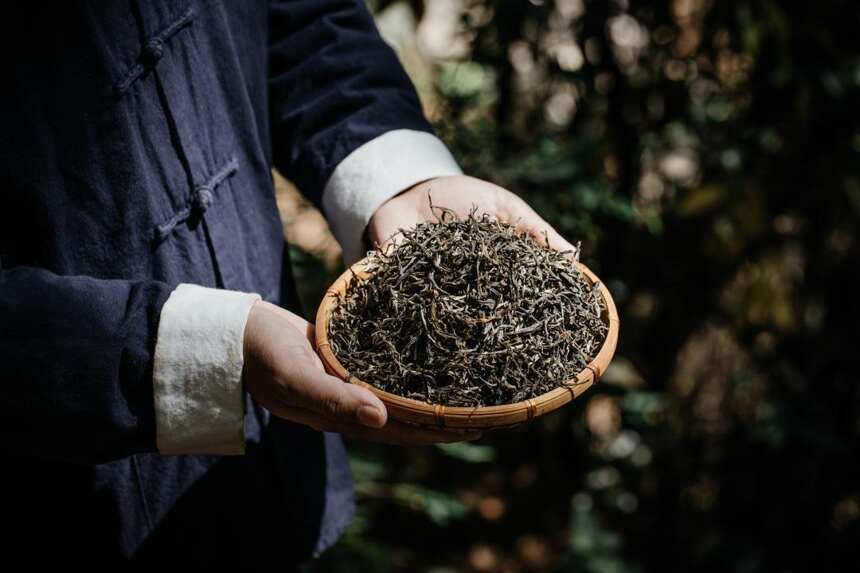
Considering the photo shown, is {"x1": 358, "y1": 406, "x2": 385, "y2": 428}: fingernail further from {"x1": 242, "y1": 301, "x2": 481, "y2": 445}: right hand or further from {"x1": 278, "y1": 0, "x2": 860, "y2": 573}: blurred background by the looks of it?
{"x1": 278, "y1": 0, "x2": 860, "y2": 573}: blurred background

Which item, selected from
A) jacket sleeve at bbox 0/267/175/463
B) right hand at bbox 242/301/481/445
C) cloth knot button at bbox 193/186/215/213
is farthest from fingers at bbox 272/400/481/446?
cloth knot button at bbox 193/186/215/213

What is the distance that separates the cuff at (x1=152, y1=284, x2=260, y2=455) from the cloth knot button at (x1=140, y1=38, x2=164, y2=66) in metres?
0.31

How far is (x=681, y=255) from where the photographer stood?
2.33m

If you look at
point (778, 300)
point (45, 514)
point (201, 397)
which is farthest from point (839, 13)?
point (45, 514)

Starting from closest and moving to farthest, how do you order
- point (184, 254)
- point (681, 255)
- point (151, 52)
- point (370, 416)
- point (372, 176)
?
point (370, 416) < point (151, 52) < point (184, 254) < point (372, 176) < point (681, 255)

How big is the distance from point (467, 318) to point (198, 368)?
38 cm

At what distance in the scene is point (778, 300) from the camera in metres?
2.22

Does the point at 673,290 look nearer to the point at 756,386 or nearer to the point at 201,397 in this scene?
the point at 756,386

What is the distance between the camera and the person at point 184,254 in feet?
3.26

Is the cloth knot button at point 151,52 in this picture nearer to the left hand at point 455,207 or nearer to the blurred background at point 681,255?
the left hand at point 455,207

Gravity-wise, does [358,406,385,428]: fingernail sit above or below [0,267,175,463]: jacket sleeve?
below

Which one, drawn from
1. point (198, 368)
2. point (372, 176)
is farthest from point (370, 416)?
point (372, 176)

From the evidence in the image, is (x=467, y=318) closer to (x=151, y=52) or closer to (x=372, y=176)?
(x=372, y=176)

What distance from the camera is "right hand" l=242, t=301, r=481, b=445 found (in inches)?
38.1
